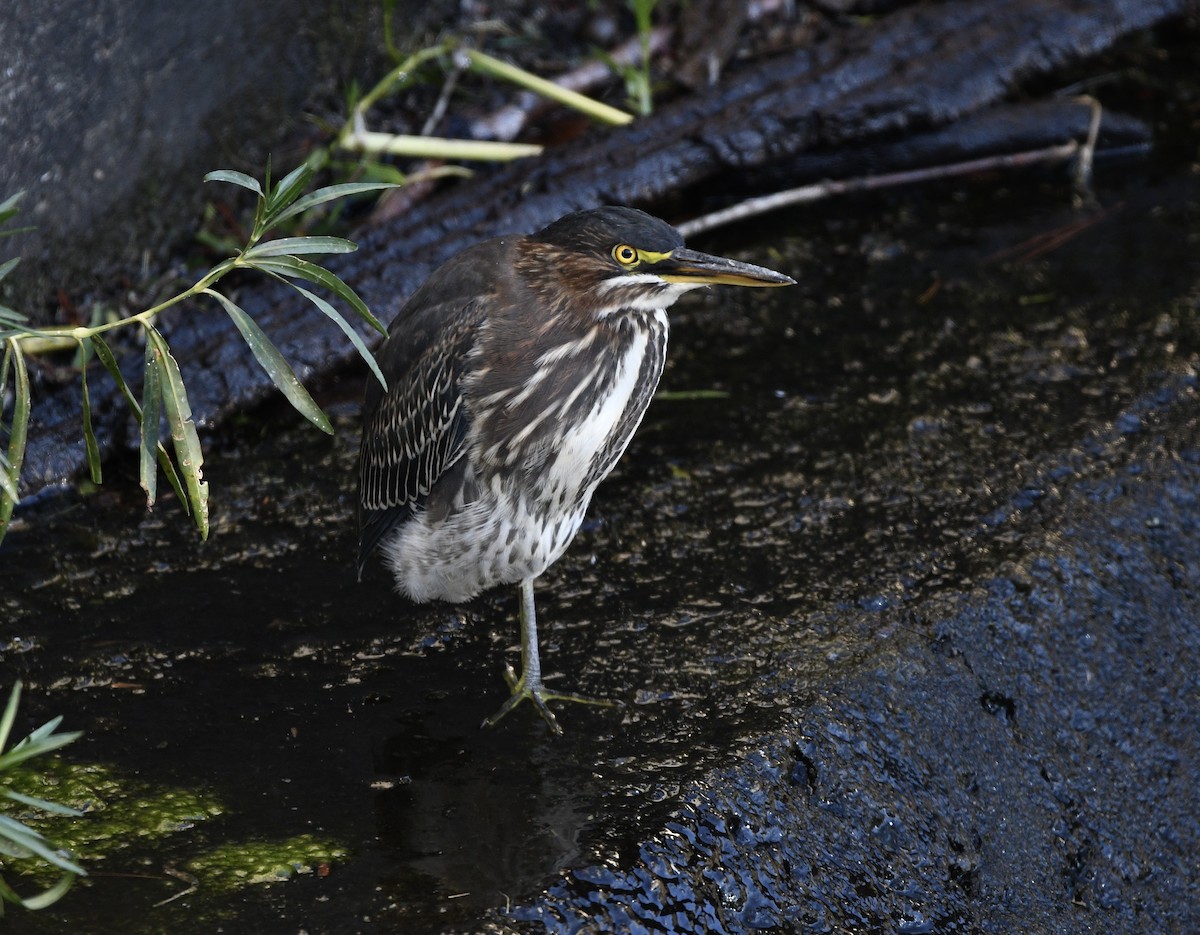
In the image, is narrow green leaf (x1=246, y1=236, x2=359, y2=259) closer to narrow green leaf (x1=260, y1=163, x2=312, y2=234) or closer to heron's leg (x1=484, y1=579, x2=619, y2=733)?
narrow green leaf (x1=260, y1=163, x2=312, y2=234)

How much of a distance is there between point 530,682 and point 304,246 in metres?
1.18

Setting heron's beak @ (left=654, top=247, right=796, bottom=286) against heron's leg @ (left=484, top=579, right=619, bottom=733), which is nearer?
heron's beak @ (left=654, top=247, right=796, bottom=286)

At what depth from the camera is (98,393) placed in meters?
4.28

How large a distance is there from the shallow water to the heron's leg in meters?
0.03

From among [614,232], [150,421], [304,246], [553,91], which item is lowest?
[553,91]

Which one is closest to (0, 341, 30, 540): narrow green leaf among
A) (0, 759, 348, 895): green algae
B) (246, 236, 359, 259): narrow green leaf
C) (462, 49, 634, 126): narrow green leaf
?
(246, 236, 359, 259): narrow green leaf

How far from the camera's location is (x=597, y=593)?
3.80 m

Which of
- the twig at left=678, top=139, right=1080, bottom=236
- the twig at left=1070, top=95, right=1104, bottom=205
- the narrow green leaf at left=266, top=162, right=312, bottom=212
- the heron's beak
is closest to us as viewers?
the narrow green leaf at left=266, top=162, right=312, bottom=212

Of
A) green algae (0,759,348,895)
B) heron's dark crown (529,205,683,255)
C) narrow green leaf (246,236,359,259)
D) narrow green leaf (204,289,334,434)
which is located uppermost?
narrow green leaf (246,236,359,259)

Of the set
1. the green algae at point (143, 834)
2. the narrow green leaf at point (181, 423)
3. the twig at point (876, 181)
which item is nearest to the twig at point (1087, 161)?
the twig at point (876, 181)

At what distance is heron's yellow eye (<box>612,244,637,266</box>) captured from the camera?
10.7 ft

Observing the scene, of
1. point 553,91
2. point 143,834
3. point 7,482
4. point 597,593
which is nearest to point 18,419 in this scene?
point 7,482

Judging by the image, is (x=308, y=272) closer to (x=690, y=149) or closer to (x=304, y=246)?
(x=304, y=246)

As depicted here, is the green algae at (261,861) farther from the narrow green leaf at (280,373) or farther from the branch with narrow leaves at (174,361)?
the narrow green leaf at (280,373)
